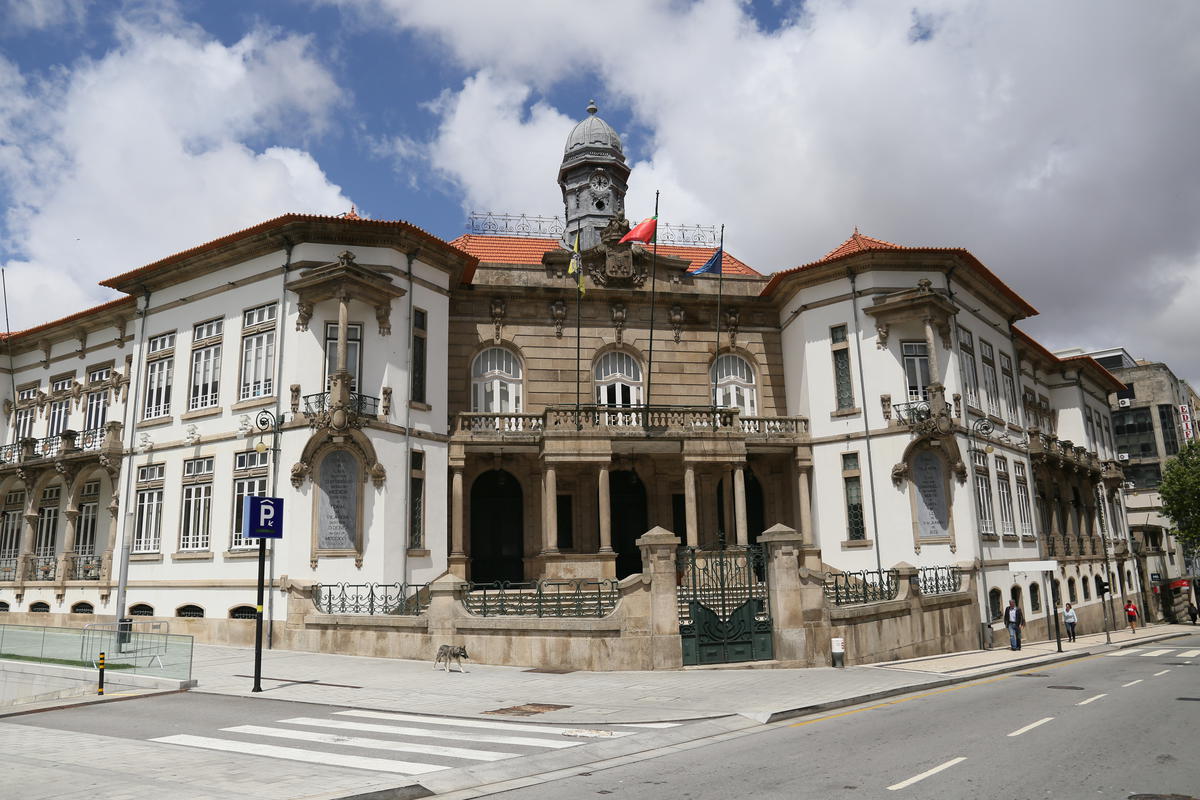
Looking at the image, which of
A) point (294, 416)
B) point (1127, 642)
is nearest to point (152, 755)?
point (294, 416)

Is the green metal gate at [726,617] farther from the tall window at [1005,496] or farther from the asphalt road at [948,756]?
the tall window at [1005,496]

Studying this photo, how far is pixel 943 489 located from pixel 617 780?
22497 mm

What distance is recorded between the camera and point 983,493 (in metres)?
29.7

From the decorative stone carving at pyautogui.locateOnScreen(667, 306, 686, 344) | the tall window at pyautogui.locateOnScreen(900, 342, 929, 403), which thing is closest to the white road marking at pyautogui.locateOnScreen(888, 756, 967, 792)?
the tall window at pyautogui.locateOnScreen(900, 342, 929, 403)

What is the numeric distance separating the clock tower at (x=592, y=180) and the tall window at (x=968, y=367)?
51.5 feet

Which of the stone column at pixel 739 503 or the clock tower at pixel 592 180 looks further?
the clock tower at pixel 592 180

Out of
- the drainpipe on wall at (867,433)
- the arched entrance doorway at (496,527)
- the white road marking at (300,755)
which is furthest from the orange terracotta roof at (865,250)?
the white road marking at (300,755)

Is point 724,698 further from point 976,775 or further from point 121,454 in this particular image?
point 121,454

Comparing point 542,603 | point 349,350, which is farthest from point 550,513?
point 349,350

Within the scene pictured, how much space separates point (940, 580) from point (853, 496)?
4491 millimetres

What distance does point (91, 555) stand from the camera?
30.5 m

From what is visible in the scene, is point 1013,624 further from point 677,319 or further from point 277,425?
point 277,425

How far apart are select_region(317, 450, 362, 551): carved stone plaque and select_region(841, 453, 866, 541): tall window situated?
1657 centimetres

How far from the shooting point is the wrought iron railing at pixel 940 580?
2480cm
